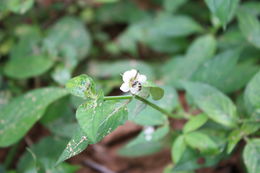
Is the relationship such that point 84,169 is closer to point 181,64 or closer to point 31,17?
point 181,64

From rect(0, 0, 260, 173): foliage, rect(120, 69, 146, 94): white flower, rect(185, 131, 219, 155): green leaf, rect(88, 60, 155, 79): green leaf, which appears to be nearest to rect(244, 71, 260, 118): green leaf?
rect(0, 0, 260, 173): foliage

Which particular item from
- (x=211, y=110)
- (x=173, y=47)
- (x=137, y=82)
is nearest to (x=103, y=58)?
(x=173, y=47)

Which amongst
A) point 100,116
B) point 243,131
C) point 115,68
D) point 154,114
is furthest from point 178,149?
point 115,68

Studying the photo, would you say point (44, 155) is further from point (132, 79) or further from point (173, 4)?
point (173, 4)

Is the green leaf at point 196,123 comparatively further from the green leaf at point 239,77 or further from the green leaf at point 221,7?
the green leaf at point 221,7

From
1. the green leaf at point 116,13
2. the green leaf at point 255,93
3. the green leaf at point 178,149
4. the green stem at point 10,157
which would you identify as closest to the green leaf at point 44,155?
the green stem at point 10,157
